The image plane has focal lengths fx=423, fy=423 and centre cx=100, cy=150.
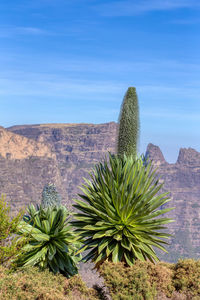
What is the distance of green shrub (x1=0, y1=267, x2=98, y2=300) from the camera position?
9703 millimetres

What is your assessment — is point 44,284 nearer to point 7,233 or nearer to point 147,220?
point 7,233

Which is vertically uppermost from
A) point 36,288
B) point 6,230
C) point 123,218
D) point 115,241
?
point 123,218

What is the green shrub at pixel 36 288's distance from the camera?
9703 millimetres

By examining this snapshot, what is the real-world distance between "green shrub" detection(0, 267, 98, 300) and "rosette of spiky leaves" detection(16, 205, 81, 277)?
813mm

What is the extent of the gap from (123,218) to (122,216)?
98mm

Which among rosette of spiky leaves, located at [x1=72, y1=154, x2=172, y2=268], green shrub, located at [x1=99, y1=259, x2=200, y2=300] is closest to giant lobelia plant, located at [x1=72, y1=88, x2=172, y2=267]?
rosette of spiky leaves, located at [x1=72, y1=154, x2=172, y2=268]

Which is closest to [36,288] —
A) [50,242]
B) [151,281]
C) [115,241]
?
[115,241]

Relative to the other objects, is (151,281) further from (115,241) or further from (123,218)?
(123,218)

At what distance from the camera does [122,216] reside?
1223 cm

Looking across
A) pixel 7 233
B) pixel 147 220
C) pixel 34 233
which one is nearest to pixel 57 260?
pixel 34 233

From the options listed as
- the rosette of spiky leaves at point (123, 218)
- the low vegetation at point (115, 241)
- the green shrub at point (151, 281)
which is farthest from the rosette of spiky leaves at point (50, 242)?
the green shrub at point (151, 281)

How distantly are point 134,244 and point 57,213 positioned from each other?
3.06 metres

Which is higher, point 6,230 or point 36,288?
point 6,230

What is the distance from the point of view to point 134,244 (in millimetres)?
12094
